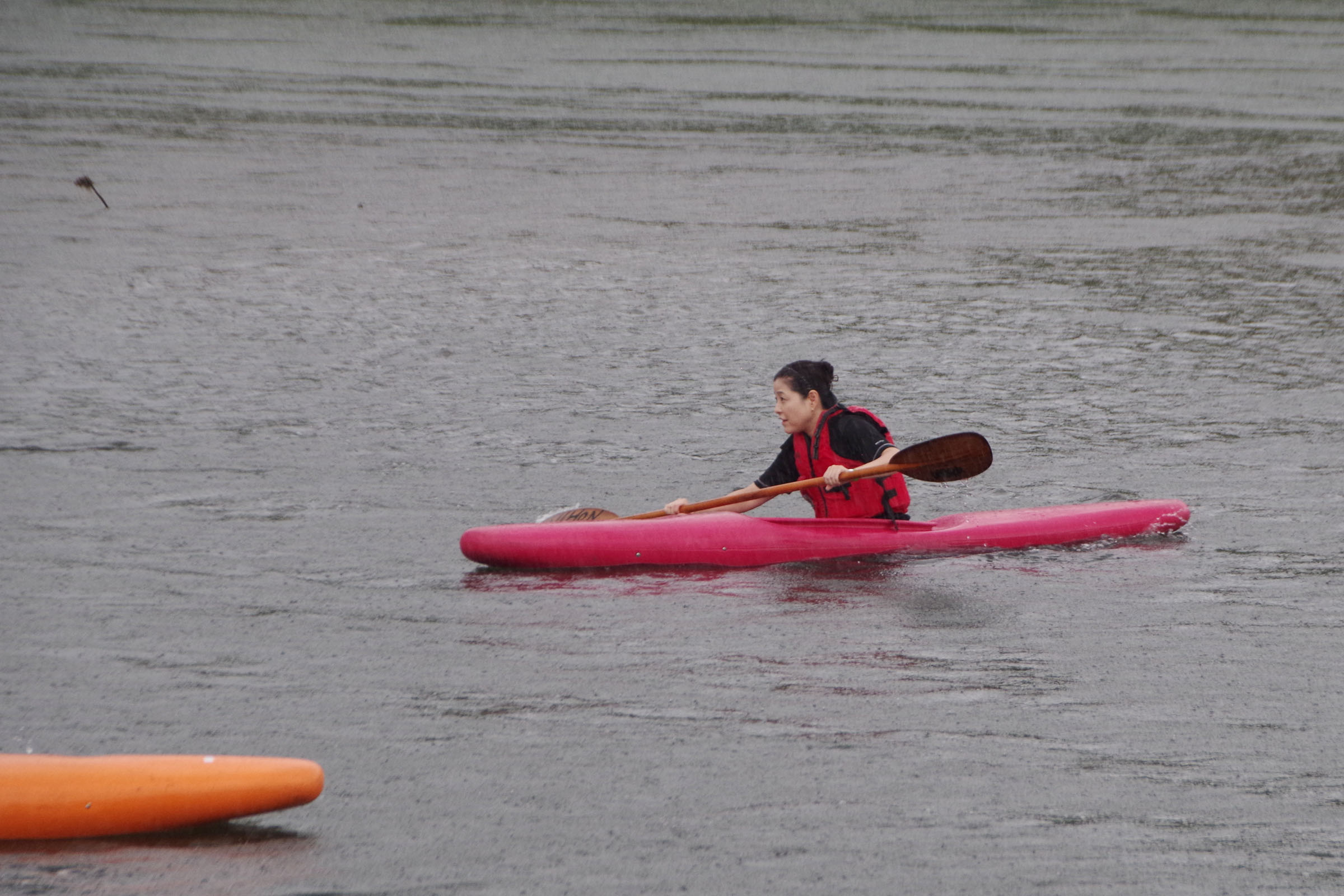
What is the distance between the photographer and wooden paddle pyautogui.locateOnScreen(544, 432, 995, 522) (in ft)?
27.7

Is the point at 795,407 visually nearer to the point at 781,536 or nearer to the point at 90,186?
the point at 781,536

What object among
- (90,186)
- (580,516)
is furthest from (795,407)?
(90,186)

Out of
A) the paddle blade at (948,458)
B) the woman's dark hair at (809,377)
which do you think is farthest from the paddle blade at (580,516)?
the paddle blade at (948,458)

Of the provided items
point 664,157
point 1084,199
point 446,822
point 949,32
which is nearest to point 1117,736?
point 446,822

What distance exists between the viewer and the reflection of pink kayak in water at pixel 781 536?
8297 mm

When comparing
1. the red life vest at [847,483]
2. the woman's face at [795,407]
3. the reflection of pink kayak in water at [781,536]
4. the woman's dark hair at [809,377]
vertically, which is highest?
the woman's dark hair at [809,377]

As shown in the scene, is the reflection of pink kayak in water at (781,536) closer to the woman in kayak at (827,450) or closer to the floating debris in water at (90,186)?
the woman in kayak at (827,450)

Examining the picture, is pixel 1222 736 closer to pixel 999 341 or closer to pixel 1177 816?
pixel 1177 816

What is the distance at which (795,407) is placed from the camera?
8539 millimetres

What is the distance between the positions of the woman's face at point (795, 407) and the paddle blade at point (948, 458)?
454 mm

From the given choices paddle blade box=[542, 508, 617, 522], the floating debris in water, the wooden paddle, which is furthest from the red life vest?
the floating debris in water

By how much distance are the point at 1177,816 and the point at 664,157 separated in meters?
16.5

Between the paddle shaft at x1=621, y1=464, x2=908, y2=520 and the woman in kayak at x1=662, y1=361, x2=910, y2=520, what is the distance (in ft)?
0.09

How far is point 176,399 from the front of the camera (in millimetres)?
11422
